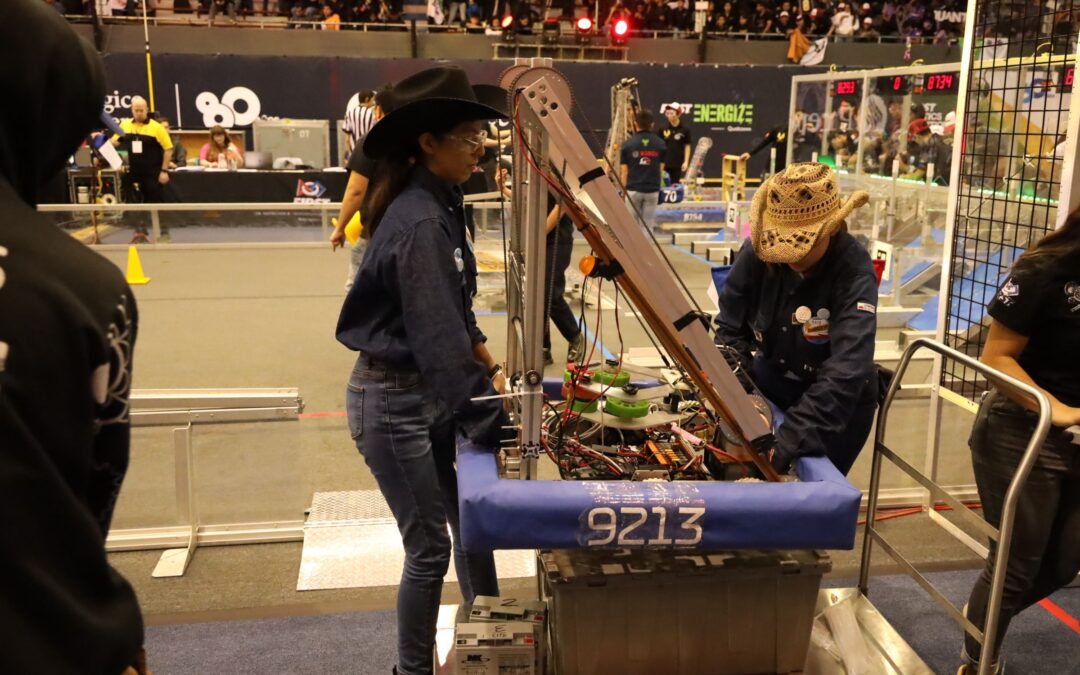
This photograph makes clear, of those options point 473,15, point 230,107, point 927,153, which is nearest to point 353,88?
point 230,107

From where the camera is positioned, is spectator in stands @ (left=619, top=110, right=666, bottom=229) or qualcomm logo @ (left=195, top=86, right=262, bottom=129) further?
qualcomm logo @ (left=195, top=86, right=262, bottom=129)

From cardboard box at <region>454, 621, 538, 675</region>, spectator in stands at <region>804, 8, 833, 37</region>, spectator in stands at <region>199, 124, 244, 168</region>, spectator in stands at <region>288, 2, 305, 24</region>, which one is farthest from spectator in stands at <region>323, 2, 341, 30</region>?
cardboard box at <region>454, 621, 538, 675</region>

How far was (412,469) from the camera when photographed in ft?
7.90

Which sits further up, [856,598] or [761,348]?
[761,348]

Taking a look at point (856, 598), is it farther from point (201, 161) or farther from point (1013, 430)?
point (201, 161)

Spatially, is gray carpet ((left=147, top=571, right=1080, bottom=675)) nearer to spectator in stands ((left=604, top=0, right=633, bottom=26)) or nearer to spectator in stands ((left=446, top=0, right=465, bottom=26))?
spectator in stands ((left=604, top=0, right=633, bottom=26))

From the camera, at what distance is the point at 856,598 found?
9.41ft

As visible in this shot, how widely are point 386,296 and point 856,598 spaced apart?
177cm

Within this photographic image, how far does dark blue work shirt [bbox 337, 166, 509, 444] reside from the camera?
2.15 metres

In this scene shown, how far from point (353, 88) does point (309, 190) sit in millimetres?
5898

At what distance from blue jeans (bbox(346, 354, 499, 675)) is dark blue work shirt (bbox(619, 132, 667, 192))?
7100 millimetres

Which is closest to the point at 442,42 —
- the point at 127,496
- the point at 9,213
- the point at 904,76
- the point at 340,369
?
the point at 904,76

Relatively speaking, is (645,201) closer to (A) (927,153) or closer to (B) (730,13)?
(A) (927,153)

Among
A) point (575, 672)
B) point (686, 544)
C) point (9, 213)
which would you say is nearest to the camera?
point (9, 213)
